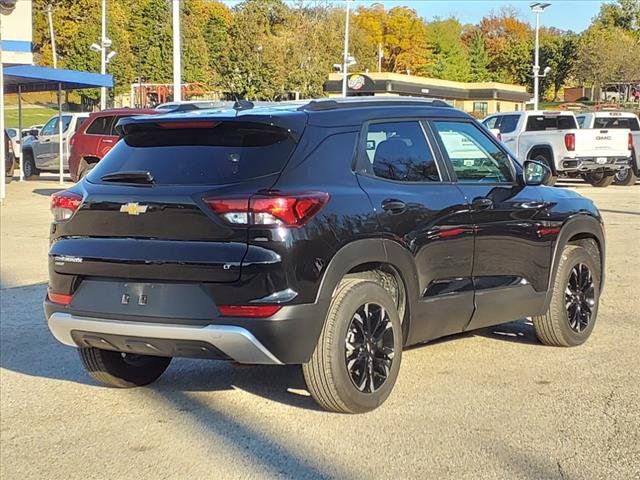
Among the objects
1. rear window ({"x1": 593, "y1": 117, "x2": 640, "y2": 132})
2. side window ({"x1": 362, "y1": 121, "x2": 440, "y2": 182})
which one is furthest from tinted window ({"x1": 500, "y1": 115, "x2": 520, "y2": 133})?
side window ({"x1": 362, "y1": 121, "x2": 440, "y2": 182})

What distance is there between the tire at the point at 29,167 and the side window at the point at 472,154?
23.1m

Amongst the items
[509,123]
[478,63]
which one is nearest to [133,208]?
[509,123]

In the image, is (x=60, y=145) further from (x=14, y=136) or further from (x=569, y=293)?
(x=569, y=293)

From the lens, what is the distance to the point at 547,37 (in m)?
108

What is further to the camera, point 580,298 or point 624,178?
point 624,178

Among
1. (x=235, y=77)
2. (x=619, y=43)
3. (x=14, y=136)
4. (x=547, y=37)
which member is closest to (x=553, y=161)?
(x=14, y=136)

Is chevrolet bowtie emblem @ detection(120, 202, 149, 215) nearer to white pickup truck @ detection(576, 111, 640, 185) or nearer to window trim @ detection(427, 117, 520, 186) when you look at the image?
window trim @ detection(427, 117, 520, 186)

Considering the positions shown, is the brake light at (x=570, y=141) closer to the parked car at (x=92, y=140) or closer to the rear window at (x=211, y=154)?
the parked car at (x=92, y=140)

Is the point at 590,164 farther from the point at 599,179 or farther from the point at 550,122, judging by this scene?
the point at 599,179

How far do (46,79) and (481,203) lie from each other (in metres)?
20.4

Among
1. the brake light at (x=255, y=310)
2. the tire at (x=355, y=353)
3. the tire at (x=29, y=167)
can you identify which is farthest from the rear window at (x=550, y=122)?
the brake light at (x=255, y=310)

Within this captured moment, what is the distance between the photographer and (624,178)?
2497 centimetres

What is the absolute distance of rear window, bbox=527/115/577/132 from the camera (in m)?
23.2

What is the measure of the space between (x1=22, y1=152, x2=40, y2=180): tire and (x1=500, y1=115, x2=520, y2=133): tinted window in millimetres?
14496
